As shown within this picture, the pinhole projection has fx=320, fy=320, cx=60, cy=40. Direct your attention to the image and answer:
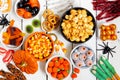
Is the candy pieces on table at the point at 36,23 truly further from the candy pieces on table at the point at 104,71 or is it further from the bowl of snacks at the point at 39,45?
the candy pieces on table at the point at 104,71

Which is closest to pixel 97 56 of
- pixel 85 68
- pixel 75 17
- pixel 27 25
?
pixel 85 68

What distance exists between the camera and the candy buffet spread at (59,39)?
1246 mm

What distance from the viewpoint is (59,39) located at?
1.29 meters

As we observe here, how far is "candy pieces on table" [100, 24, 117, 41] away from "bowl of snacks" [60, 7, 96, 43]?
5 centimetres

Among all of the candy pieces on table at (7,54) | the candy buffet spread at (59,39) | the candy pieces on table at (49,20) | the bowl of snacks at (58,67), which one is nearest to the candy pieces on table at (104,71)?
the candy buffet spread at (59,39)

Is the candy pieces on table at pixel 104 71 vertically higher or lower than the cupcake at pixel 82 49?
lower

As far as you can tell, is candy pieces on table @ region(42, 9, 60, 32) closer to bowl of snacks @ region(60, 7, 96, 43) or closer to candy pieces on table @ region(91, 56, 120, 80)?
bowl of snacks @ region(60, 7, 96, 43)

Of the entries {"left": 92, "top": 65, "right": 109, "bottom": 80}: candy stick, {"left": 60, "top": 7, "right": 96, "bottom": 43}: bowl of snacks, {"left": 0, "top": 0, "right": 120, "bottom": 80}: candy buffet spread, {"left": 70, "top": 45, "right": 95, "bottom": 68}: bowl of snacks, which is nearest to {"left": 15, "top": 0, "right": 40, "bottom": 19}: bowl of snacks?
{"left": 0, "top": 0, "right": 120, "bottom": 80}: candy buffet spread

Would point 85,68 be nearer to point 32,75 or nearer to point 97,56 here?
point 97,56

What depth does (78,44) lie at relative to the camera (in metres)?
1.28

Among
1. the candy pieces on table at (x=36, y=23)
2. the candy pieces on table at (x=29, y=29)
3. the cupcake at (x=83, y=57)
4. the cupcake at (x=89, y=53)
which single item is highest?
the candy pieces on table at (x=36, y=23)

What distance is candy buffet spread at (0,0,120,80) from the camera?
1.25 m

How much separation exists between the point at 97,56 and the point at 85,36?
0.11 meters

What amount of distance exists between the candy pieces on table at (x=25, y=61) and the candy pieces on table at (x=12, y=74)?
2cm
